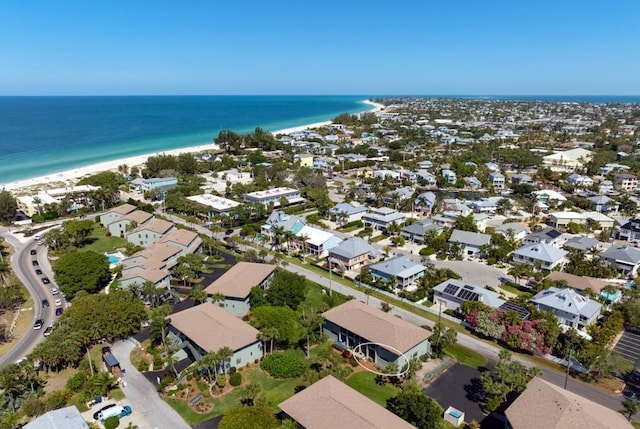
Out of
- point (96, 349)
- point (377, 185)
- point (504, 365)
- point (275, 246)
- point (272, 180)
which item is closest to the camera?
point (504, 365)

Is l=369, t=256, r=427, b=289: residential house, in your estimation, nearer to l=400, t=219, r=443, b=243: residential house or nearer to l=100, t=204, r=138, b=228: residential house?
l=400, t=219, r=443, b=243: residential house

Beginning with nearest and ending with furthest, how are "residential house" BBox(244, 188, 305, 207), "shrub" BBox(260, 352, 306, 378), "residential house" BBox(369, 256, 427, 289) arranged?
"shrub" BBox(260, 352, 306, 378)
"residential house" BBox(369, 256, 427, 289)
"residential house" BBox(244, 188, 305, 207)

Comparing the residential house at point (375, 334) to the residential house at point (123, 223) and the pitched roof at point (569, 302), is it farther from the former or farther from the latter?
the residential house at point (123, 223)

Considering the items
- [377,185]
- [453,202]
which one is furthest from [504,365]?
[377,185]

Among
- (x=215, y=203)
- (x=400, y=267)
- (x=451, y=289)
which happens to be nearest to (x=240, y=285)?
(x=400, y=267)

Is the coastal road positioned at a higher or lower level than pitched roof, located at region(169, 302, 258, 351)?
lower

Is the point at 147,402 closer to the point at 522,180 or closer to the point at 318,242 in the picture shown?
the point at 318,242

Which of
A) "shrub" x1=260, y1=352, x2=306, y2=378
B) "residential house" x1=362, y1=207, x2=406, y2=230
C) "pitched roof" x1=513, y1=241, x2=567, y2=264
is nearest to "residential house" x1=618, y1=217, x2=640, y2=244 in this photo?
"pitched roof" x1=513, y1=241, x2=567, y2=264

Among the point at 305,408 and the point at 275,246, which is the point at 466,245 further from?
the point at 305,408
